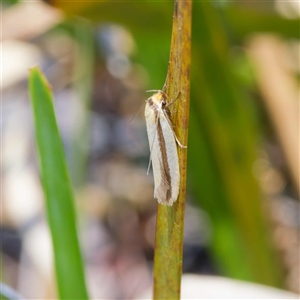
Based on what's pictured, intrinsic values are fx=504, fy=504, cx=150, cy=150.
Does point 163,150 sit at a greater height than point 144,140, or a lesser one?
lesser

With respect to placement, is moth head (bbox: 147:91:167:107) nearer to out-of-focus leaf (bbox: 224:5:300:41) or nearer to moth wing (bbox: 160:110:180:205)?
moth wing (bbox: 160:110:180:205)

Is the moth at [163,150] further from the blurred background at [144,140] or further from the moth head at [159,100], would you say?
the blurred background at [144,140]

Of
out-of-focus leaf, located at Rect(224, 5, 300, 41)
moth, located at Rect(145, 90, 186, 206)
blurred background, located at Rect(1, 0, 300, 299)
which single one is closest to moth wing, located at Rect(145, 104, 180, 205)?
moth, located at Rect(145, 90, 186, 206)

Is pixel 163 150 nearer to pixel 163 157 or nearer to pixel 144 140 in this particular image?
pixel 163 157

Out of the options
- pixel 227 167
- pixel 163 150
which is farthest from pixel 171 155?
pixel 227 167

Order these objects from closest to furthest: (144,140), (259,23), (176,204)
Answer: (176,204)
(259,23)
(144,140)

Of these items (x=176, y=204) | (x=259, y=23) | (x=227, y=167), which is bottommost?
(x=176, y=204)

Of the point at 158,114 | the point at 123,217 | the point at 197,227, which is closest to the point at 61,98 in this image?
the point at 123,217
